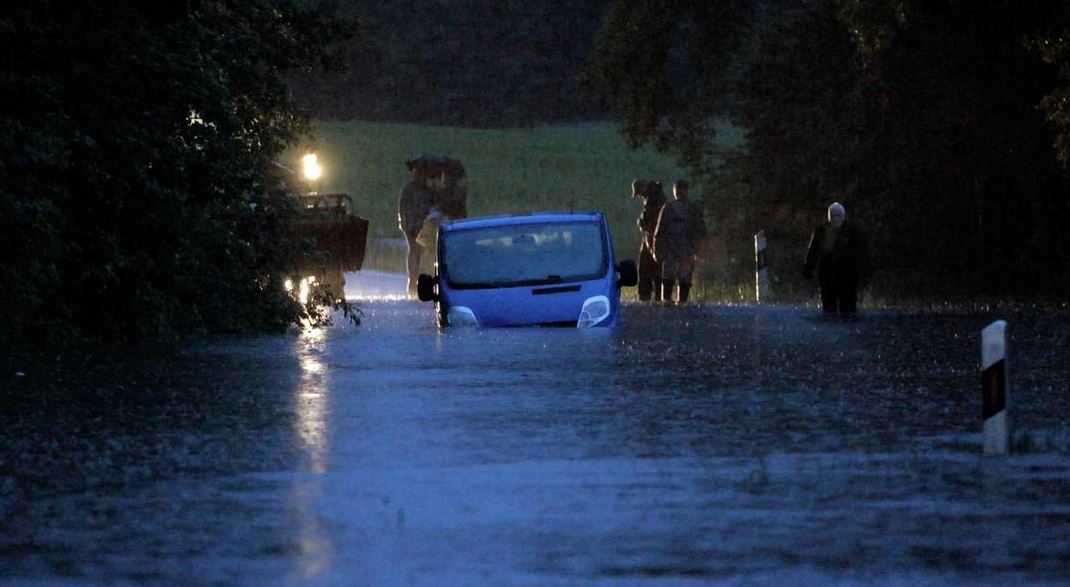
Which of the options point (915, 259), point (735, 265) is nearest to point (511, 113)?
point (735, 265)

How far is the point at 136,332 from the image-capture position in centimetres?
2594

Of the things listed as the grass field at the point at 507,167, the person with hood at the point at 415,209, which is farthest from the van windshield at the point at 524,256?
the grass field at the point at 507,167

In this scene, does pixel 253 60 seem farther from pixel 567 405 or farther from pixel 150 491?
pixel 150 491

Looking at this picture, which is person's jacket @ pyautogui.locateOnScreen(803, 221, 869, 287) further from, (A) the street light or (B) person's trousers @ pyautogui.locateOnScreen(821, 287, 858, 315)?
(A) the street light

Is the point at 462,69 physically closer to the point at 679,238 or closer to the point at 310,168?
the point at 310,168

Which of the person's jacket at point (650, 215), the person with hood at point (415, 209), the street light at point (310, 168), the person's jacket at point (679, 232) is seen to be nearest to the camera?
the person's jacket at point (679, 232)

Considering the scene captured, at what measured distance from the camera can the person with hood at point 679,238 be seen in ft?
125

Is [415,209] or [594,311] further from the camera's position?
[415,209]

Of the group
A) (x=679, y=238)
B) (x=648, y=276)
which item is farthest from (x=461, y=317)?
(x=648, y=276)

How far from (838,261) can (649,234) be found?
844 centimetres

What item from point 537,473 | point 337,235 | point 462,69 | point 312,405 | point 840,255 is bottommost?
point 537,473

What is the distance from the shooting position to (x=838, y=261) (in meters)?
32.0

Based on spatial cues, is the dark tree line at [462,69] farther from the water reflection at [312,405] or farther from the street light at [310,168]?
the water reflection at [312,405]

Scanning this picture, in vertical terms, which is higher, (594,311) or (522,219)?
(522,219)
